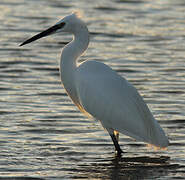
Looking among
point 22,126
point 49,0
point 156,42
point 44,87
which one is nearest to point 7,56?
point 44,87

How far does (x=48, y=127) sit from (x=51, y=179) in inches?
83.2

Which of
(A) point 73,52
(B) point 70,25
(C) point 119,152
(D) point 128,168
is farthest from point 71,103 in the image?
(D) point 128,168

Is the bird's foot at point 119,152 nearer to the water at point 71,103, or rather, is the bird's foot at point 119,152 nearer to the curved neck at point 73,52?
the water at point 71,103

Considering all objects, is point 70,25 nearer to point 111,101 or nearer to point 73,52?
point 73,52

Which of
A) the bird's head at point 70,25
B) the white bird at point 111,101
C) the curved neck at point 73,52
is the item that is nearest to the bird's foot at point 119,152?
the white bird at point 111,101

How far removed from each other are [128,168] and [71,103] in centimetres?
287

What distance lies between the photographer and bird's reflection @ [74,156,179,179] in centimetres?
828

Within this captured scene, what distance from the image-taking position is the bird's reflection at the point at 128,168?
27.2ft

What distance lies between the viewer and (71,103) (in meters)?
11.3

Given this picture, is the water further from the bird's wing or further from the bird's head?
the bird's head

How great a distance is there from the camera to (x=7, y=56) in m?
14.1

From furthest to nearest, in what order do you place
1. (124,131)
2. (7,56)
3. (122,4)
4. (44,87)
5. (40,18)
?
1. (122,4)
2. (40,18)
3. (7,56)
4. (44,87)
5. (124,131)

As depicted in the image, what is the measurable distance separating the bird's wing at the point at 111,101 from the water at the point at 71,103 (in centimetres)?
45

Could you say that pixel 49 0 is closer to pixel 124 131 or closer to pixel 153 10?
pixel 153 10
